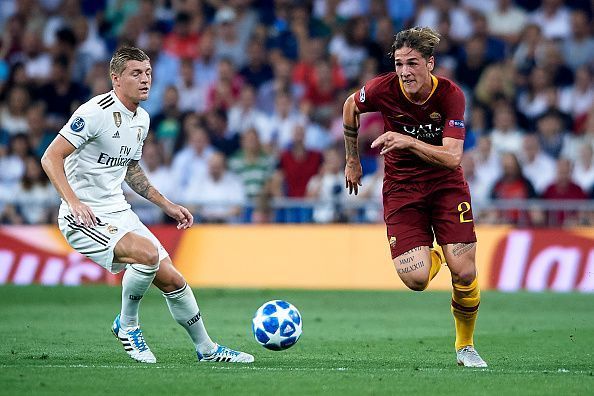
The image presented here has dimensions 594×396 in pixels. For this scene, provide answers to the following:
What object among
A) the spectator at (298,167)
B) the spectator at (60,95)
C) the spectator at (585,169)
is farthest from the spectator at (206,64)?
the spectator at (585,169)

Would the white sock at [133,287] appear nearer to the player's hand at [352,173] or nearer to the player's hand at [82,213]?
the player's hand at [82,213]

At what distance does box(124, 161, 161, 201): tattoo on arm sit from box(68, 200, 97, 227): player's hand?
40.1 inches

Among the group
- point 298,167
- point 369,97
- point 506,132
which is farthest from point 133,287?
point 506,132

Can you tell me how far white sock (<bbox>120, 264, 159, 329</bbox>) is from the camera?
895cm

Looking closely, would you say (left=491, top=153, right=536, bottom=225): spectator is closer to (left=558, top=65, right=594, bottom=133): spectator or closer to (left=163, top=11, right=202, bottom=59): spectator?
(left=558, top=65, right=594, bottom=133): spectator

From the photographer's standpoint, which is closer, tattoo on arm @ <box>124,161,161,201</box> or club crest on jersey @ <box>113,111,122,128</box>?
club crest on jersey @ <box>113,111,122,128</box>

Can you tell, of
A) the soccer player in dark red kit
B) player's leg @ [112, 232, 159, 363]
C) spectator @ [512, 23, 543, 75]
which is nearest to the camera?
player's leg @ [112, 232, 159, 363]

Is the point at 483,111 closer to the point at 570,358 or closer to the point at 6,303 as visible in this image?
the point at 6,303

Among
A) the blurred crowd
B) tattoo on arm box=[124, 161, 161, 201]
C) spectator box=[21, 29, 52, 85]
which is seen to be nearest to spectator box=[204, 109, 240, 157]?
the blurred crowd

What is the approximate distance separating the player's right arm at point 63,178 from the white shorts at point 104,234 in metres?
0.31

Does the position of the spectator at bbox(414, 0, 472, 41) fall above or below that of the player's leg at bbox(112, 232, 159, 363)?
above

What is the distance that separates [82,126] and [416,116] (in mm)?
2568

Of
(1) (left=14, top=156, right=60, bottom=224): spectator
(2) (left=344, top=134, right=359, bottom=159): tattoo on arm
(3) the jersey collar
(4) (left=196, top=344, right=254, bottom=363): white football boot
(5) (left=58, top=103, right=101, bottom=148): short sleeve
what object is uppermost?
(3) the jersey collar

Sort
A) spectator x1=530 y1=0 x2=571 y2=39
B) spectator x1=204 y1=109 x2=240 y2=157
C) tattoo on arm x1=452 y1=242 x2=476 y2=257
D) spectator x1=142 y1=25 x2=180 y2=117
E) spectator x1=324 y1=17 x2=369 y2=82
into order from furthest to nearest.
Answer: spectator x1=142 y1=25 x2=180 y2=117 → spectator x1=324 y1=17 x2=369 y2=82 → spectator x1=530 y1=0 x2=571 y2=39 → spectator x1=204 y1=109 x2=240 y2=157 → tattoo on arm x1=452 y1=242 x2=476 y2=257
